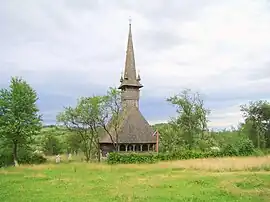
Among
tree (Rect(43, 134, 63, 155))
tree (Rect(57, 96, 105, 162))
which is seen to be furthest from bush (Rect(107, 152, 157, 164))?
tree (Rect(43, 134, 63, 155))

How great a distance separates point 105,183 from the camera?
2312cm

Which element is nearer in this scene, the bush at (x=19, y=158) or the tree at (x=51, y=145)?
the bush at (x=19, y=158)

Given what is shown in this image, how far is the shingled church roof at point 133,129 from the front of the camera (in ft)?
161

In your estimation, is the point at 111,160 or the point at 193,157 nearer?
the point at 111,160

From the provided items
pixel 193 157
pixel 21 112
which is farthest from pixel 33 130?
pixel 193 157

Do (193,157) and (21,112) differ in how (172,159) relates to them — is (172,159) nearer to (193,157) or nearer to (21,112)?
(193,157)

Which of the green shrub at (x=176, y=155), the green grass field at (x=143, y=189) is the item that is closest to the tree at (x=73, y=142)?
the green shrub at (x=176, y=155)

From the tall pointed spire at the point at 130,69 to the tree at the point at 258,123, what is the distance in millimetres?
25679

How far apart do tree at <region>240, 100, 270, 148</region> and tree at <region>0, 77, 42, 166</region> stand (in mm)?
42311

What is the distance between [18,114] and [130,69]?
21.8 metres

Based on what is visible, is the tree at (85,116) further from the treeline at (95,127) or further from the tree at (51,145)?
the tree at (51,145)

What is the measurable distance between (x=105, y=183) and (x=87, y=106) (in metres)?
23.2

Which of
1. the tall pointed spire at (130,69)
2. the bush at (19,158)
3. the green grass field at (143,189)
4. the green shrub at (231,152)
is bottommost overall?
the green grass field at (143,189)

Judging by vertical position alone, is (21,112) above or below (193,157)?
above
